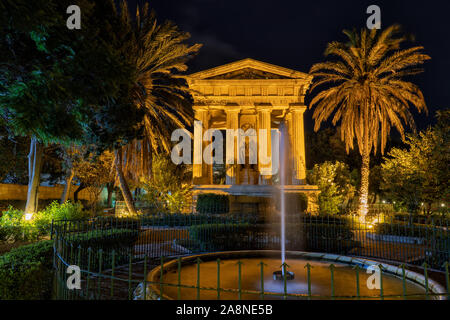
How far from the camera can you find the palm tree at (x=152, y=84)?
17438 mm

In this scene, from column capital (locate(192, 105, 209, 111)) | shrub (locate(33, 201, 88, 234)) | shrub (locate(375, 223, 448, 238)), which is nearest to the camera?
shrub (locate(375, 223, 448, 238))

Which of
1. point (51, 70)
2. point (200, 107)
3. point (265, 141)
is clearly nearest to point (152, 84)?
point (200, 107)

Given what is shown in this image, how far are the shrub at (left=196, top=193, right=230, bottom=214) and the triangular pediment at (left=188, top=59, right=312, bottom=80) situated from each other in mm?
9593

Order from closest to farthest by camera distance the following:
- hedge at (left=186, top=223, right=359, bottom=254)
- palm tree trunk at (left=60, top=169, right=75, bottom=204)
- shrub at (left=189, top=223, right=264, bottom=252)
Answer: shrub at (left=189, top=223, right=264, bottom=252) < hedge at (left=186, top=223, right=359, bottom=254) < palm tree trunk at (left=60, top=169, right=75, bottom=204)

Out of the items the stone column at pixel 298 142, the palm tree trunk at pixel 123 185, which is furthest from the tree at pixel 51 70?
the stone column at pixel 298 142

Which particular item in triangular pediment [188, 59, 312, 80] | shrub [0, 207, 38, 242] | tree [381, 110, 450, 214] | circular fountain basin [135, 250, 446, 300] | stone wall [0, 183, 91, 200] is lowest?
circular fountain basin [135, 250, 446, 300]

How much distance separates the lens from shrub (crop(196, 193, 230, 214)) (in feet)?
66.9

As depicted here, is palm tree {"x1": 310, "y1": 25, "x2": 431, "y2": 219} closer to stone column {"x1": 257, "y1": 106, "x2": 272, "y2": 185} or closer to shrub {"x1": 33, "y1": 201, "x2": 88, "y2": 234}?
stone column {"x1": 257, "y1": 106, "x2": 272, "y2": 185}

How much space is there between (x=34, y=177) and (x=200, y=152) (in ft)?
37.5

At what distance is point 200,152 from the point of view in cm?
2439

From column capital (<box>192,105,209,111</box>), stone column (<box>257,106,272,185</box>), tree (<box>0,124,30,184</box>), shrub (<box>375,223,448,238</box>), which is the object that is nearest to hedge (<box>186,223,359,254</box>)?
shrub (<box>375,223,448,238</box>)

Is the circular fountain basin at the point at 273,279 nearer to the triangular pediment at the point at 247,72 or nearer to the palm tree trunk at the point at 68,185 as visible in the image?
the palm tree trunk at the point at 68,185

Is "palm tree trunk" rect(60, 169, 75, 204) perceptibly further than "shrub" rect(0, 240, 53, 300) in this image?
Yes
